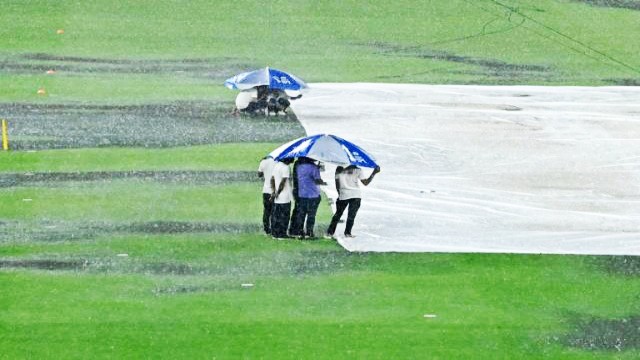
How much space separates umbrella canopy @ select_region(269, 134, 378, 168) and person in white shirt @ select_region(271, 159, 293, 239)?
0.24 metres

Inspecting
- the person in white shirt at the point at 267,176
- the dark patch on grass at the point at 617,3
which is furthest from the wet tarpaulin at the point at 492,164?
the dark patch on grass at the point at 617,3

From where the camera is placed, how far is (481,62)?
5556 centimetres

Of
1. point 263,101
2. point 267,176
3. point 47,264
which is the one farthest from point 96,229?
point 263,101

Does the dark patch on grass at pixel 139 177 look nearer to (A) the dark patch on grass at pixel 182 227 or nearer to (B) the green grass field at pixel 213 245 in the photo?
(B) the green grass field at pixel 213 245

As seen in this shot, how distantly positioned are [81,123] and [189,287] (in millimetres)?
17882

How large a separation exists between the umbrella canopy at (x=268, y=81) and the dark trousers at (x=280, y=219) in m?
12.7

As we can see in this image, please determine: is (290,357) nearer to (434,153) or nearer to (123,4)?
(434,153)

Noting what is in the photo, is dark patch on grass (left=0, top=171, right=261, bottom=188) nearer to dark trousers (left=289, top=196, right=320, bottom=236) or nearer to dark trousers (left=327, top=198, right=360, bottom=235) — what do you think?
dark trousers (left=289, top=196, right=320, bottom=236)

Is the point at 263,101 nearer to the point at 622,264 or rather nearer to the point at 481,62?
the point at 481,62

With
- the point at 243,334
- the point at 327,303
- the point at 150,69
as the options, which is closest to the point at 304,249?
the point at 327,303

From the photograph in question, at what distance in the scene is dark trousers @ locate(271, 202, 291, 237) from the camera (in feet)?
92.2

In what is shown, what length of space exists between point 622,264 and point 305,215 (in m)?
6.06

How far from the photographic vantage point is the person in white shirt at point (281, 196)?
27.8 meters

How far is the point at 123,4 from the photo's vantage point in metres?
64.1
